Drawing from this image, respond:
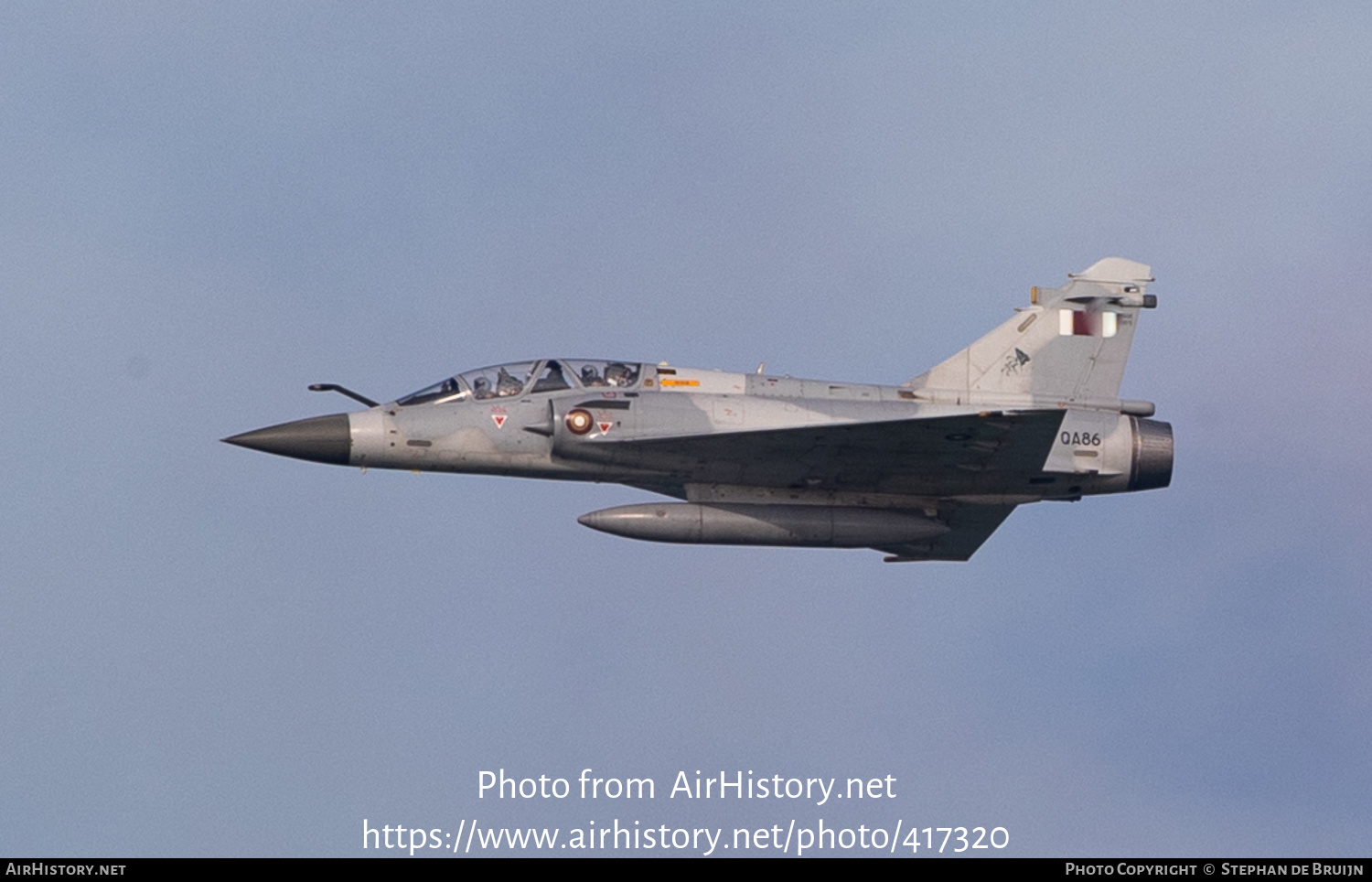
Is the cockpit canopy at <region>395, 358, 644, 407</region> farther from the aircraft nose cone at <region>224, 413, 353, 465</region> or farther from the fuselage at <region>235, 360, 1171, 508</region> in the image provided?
the aircraft nose cone at <region>224, 413, 353, 465</region>

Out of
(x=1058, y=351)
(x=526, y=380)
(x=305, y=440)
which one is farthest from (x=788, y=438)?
(x=305, y=440)

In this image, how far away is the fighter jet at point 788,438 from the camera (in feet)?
97.2

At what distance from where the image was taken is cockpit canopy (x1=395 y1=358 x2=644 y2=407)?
30469 mm

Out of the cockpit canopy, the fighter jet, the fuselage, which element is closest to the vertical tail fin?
the fighter jet

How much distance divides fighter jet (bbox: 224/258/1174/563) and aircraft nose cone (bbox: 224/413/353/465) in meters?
0.02

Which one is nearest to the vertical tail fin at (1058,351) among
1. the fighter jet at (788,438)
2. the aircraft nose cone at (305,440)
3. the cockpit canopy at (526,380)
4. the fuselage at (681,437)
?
the fighter jet at (788,438)

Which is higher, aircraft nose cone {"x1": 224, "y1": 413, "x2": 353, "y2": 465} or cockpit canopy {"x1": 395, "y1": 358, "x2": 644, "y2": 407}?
cockpit canopy {"x1": 395, "y1": 358, "x2": 644, "y2": 407}

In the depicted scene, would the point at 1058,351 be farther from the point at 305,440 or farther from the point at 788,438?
the point at 305,440

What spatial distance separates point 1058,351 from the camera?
31922 millimetres

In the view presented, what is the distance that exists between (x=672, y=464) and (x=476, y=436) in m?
2.67

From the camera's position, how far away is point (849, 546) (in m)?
31.1

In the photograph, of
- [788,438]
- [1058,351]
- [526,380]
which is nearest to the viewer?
[788,438]

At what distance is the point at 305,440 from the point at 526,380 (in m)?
3.10

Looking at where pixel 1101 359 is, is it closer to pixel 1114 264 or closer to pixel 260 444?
pixel 1114 264
